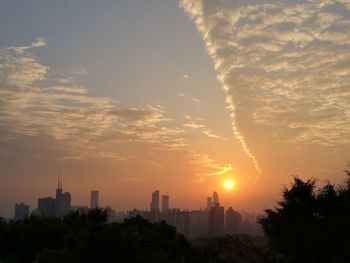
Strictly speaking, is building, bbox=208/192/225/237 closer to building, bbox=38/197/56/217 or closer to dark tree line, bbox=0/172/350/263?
building, bbox=38/197/56/217

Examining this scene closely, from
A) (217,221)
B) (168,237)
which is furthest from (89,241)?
(217,221)

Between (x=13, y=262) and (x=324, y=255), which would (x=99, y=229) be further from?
(x=324, y=255)

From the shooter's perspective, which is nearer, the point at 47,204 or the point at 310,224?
the point at 310,224

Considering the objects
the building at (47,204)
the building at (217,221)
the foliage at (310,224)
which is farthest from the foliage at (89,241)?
the building at (47,204)

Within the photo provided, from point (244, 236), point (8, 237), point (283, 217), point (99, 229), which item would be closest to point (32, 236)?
point (8, 237)

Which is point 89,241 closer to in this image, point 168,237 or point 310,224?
point 310,224

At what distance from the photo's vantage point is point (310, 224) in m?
37.0

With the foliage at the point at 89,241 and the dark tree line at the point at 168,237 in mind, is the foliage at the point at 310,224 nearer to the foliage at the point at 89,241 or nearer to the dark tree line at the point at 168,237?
the dark tree line at the point at 168,237

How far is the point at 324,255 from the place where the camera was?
116 ft

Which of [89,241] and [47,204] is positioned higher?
[47,204]

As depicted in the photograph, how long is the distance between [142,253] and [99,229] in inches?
128

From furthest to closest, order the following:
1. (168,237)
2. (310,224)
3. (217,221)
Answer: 1. (217,221)
2. (168,237)
3. (310,224)

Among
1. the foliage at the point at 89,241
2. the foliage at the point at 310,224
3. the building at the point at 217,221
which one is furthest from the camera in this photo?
the building at the point at 217,221

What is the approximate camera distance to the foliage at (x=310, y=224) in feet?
115
